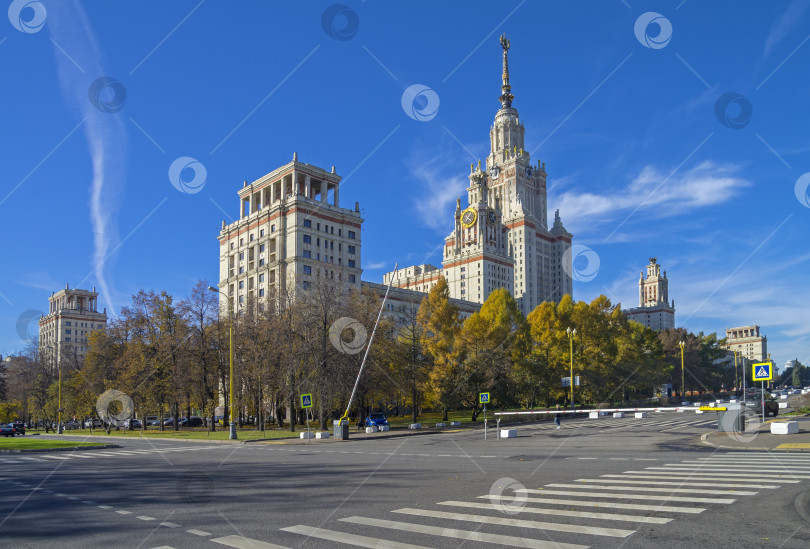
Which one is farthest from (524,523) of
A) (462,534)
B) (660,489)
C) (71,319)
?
(71,319)

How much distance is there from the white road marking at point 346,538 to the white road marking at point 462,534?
2.30 feet

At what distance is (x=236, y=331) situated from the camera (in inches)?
2202

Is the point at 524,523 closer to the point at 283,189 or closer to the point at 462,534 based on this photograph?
the point at 462,534

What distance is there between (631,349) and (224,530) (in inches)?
2718

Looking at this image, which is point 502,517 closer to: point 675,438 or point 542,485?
point 542,485

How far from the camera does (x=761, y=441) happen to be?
2305 centimetres

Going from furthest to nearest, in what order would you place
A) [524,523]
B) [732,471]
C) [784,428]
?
[784,428] → [732,471] → [524,523]

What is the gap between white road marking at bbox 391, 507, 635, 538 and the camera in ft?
28.0

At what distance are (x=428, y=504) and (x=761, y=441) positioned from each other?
1809cm

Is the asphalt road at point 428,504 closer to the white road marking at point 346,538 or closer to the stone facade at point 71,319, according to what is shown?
the white road marking at point 346,538

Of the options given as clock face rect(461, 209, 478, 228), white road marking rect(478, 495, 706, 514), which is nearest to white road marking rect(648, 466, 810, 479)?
white road marking rect(478, 495, 706, 514)

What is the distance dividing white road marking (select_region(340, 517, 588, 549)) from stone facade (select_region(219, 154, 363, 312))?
3329 inches

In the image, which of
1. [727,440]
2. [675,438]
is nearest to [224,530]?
[727,440]

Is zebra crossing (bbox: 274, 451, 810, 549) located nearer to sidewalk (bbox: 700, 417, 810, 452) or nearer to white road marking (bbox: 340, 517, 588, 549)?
white road marking (bbox: 340, 517, 588, 549)
